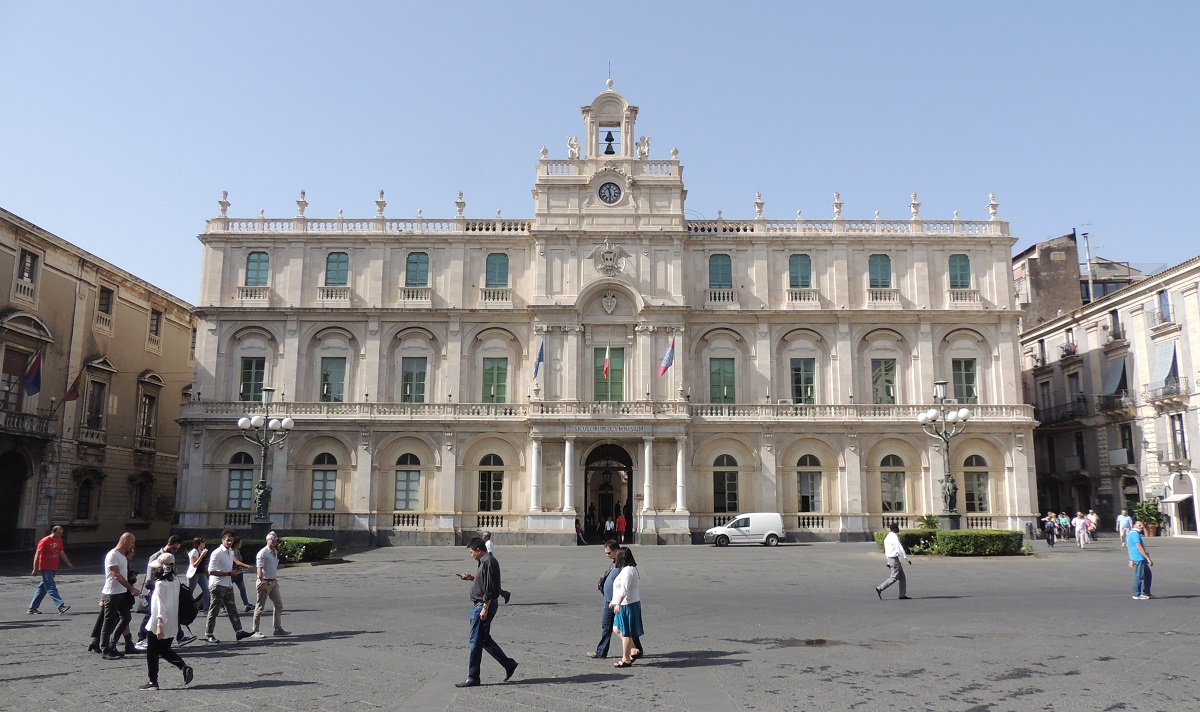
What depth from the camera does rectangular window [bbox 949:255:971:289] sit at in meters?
43.0

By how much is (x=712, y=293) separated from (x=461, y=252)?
41.7 ft

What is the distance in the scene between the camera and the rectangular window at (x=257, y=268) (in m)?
42.8

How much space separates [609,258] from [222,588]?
96.7ft

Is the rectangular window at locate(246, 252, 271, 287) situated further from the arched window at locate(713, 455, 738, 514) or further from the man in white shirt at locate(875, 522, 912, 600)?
the man in white shirt at locate(875, 522, 912, 600)

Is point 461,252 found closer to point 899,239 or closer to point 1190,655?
point 899,239

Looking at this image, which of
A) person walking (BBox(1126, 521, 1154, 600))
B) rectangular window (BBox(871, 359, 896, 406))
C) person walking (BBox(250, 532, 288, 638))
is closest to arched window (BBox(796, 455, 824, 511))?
rectangular window (BBox(871, 359, 896, 406))

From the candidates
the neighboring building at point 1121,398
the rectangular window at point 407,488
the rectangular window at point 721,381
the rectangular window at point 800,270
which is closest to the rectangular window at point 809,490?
the rectangular window at point 721,381

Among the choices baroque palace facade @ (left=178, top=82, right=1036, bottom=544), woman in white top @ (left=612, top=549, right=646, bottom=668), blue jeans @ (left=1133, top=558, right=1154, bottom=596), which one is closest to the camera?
woman in white top @ (left=612, top=549, right=646, bottom=668)

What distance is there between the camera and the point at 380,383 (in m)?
41.9

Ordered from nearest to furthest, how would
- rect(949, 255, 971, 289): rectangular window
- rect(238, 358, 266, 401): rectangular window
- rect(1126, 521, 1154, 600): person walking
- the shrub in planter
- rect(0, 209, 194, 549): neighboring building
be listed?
rect(1126, 521, 1154, 600): person walking
the shrub in planter
rect(0, 209, 194, 549): neighboring building
rect(238, 358, 266, 401): rectangular window
rect(949, 255, 971, 289): rectangular window

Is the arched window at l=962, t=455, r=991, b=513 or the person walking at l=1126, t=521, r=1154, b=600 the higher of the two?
the arched window at l=962, t=455, r=991, b=513

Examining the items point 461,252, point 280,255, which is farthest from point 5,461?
point 461,252

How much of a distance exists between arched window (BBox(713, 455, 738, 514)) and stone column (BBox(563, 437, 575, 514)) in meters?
6.93

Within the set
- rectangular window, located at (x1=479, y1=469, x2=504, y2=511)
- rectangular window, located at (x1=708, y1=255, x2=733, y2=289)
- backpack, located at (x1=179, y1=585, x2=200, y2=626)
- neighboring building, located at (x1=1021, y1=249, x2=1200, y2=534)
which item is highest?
rectangular window, located at (x1=708, y1=255, x2=733, y2=289)
